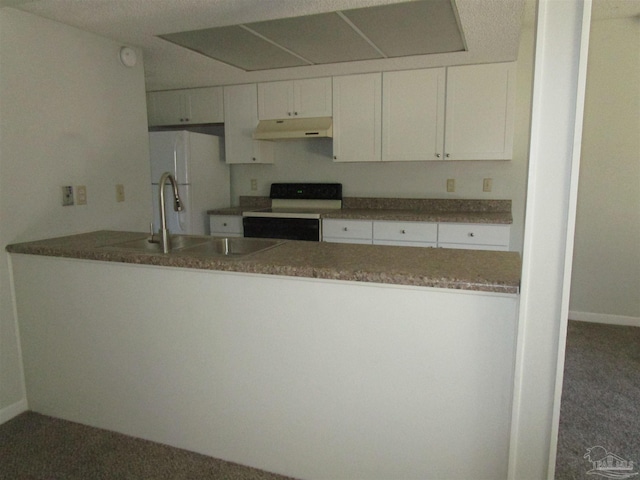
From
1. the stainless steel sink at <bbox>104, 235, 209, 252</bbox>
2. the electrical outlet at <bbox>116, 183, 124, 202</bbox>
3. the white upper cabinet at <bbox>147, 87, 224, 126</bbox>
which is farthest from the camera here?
the white upper cabinet at <bbox>147, 87, 224, 126</bbox>

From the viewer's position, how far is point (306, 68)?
11.7 feet

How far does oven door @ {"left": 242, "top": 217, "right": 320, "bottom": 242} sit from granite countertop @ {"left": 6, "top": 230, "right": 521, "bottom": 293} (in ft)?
5.58

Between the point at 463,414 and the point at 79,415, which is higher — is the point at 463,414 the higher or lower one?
the higher one

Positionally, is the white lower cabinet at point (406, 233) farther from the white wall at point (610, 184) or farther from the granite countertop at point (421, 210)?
the white wall at point (610, 184)

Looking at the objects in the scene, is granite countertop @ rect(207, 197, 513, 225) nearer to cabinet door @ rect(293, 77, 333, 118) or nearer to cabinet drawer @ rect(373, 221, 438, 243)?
cabinet drawer @ rect(373, 221, 438, 243)

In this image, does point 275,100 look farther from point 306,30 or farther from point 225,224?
point 306,30

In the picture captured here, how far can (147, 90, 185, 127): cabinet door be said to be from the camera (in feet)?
14.5

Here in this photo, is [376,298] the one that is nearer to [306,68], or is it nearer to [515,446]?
[515,446]

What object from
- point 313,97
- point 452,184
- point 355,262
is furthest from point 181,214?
point 355,262

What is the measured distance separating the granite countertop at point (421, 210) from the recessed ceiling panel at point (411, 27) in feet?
3.95

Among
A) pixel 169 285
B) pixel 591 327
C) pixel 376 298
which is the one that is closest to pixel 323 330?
pixel 376 298

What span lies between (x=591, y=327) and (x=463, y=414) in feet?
8.52

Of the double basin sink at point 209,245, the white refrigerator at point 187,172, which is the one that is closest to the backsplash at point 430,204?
the white refrigerator at point 187,172

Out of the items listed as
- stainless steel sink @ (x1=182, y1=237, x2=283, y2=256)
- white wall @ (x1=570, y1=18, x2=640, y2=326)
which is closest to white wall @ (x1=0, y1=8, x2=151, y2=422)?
stainless steel sink @ (x1=182, y1=237, x2=283, y2=256)
